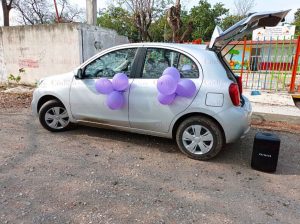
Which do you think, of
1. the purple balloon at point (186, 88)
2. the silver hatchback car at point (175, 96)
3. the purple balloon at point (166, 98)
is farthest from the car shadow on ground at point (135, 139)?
the purple balloon at point (186, 88)

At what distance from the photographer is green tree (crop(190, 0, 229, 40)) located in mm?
32938

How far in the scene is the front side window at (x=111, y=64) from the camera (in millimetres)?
4203

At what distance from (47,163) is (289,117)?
200 inches

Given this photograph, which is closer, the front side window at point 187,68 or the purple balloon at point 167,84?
the purple balloon at point 167,84

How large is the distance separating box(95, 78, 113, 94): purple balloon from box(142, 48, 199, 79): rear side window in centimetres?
55

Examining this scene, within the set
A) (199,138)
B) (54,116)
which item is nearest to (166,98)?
(199,138)

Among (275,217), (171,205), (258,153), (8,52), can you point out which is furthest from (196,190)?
(8,52)

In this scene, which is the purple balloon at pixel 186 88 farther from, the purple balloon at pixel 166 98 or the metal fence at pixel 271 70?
the metal fence at pixel 271 70

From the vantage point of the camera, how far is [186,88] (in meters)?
3.66

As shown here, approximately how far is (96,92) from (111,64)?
0.52 metres

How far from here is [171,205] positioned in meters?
2.81

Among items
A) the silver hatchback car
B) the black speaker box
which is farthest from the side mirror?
the black speaker box

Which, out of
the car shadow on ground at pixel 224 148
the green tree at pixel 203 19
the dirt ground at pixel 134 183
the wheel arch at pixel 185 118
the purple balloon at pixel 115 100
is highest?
the green tree at pixel 203 19

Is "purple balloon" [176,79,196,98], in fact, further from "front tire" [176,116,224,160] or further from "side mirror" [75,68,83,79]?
"side mirror" [75,68,83,79]
